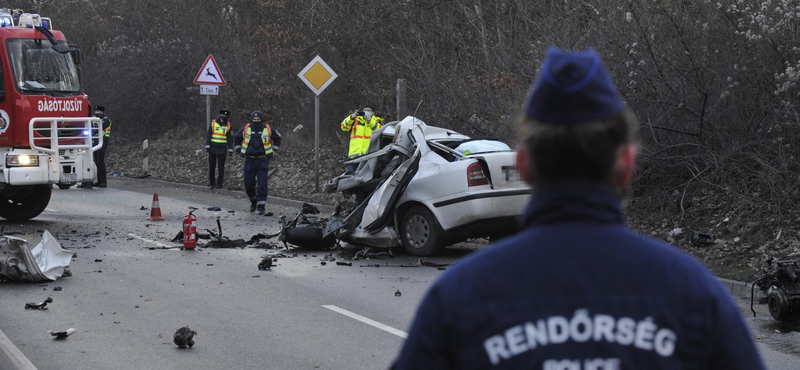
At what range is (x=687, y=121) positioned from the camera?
43.9ft

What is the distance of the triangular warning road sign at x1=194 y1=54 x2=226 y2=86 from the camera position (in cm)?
2273

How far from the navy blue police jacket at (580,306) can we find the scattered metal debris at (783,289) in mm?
6636

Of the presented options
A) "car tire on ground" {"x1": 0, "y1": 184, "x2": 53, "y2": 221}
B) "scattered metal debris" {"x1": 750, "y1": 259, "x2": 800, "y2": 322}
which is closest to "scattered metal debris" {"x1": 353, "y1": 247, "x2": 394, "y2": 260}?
"scattered metal debris" {"x1": 750, "y1": 259, "x2": 800, "y2": 322}

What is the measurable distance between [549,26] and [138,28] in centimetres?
2276

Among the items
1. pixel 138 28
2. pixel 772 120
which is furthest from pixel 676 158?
pixel 138 28

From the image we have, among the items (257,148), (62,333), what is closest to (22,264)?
(62,333)

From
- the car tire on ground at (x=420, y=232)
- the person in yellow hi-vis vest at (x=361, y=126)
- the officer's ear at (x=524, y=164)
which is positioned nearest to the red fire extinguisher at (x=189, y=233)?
the car tire on ground at (x=420, y=232)

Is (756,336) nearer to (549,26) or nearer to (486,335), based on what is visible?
(486,335)

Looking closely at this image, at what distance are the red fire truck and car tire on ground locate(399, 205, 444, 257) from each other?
20.6ft

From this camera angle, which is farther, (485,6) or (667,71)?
(485,6)

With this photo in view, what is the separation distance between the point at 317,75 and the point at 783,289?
12.6 metres

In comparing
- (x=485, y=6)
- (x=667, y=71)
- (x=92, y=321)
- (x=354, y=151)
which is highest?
(x=485, y=6)

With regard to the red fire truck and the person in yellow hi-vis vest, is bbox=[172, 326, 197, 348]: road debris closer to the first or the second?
the red fire truck

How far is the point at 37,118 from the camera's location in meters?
14.6
